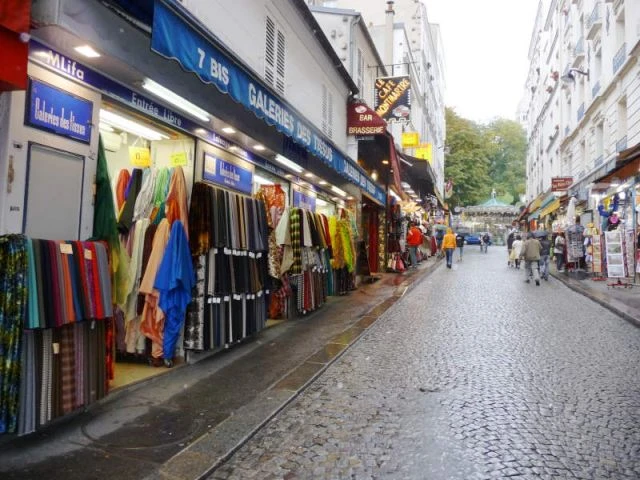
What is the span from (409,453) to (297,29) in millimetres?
8515

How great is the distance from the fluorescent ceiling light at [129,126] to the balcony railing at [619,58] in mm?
18409

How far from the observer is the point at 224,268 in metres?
5.80

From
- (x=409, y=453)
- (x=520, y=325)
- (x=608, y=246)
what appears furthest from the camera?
(x=608, y=246)

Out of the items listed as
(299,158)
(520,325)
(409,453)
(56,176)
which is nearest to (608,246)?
(520,325)

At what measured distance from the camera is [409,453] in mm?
3385

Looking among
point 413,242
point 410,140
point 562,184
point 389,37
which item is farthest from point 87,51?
point 562,184

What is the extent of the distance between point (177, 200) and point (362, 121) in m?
8.77

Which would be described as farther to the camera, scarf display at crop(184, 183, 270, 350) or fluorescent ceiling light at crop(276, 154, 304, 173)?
fluorescent ceiling light at crop(276, 154, 304, 173)

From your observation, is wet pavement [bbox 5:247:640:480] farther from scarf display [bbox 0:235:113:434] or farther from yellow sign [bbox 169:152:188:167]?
yellow sign [bbox 169:152:188:167]

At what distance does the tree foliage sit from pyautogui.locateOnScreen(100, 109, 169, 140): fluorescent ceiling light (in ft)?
158

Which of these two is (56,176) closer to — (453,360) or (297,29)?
(453,360)

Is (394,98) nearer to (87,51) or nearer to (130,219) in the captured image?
(130,219)

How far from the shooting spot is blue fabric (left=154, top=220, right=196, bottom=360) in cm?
498

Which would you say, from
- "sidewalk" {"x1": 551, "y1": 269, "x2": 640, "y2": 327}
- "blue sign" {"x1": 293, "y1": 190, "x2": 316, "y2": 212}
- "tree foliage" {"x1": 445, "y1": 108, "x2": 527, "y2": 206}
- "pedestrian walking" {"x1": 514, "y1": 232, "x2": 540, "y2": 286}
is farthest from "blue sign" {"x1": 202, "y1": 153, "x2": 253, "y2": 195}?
"tree foliage" {"x1": 445, "y1": 108, "x2": 527, "y2": 206}
